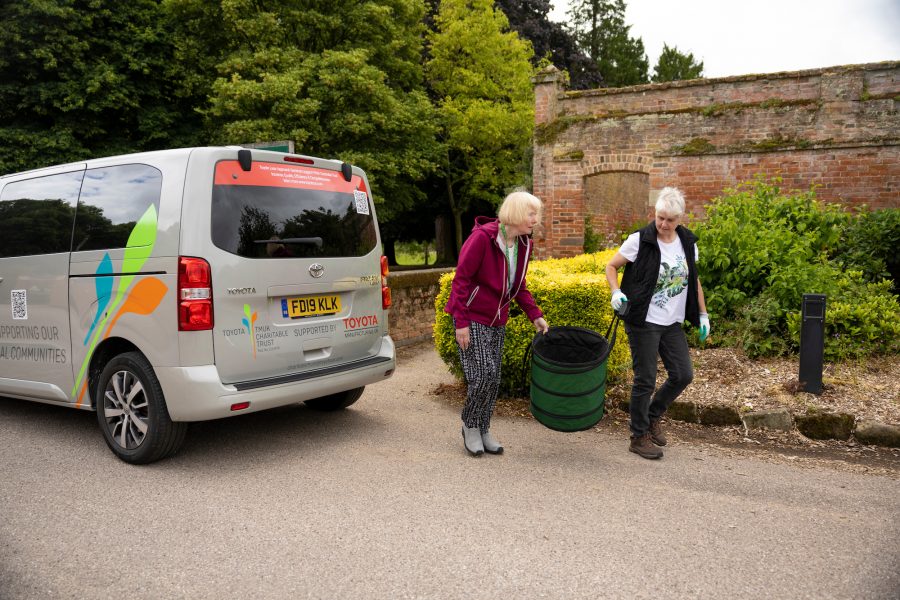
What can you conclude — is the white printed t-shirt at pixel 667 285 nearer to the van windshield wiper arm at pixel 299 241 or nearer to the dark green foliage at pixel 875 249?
the van windshield wiper arm at pixel 299 241

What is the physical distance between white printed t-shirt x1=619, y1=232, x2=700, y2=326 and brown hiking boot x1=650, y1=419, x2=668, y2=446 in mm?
809

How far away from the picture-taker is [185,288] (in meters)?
4.04

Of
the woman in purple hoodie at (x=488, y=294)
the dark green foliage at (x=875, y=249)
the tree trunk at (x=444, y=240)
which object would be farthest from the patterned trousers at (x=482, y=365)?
the tree trunk at (x=444, y=240)

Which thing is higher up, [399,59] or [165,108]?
[399,59]

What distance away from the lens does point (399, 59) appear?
20.2m

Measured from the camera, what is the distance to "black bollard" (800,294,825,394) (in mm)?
5312

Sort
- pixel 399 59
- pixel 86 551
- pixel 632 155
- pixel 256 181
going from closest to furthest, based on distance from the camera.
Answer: pixel 86 551, pixel 256 181, pixel 632 155, pixel 399 59

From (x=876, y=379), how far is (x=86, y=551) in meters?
5.91

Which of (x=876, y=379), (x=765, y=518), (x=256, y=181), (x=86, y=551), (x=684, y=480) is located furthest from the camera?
(x=876, y=379)

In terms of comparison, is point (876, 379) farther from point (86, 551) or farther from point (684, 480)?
point (86, 551)

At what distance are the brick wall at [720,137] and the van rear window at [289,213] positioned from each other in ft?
34.1

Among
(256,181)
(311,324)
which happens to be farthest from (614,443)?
(256,181)

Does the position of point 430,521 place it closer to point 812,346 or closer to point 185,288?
point 185,288

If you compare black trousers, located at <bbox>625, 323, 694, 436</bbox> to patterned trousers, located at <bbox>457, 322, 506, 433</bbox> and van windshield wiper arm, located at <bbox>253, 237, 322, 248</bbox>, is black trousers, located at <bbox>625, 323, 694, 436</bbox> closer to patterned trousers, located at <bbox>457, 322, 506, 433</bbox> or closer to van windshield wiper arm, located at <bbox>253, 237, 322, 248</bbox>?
patterned trousers, located at <bbox>457, 322, 506, 433</bbox>
